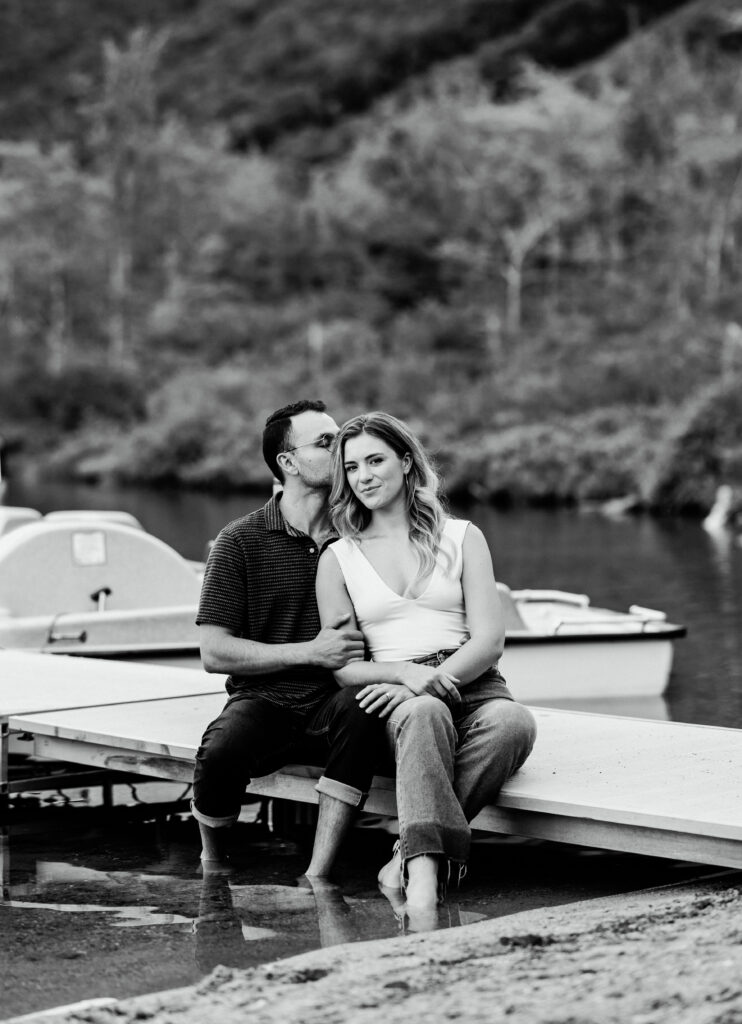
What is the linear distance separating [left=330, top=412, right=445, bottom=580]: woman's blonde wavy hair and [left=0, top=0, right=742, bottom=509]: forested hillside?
27064 millimetres

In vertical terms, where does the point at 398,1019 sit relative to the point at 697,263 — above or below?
below

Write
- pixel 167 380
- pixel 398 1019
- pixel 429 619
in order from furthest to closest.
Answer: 1. pixel 167 380
2. pixel 429 619
3. pixel 398 1019

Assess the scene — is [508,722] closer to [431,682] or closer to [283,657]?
[431,682]

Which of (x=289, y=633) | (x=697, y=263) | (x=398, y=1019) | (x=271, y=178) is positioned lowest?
(x=398, y=1019)

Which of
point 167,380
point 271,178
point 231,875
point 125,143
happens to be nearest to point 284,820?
point 231,875

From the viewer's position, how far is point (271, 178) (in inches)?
2899

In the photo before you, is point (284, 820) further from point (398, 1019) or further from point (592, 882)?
point (398, 1019)

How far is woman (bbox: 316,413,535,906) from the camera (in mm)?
5227

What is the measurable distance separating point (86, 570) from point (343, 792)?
16.2 ft

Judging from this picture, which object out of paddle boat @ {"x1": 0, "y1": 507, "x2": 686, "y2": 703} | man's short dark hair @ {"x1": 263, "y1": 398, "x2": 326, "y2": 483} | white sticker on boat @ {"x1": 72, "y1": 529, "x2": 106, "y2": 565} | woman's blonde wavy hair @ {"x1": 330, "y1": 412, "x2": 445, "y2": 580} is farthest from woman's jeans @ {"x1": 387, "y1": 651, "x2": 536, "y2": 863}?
white sticker on boat @ {"x1": 72, "y1": 529, "x2": 106, "y2": 565}

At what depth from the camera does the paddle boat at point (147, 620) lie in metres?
9.27

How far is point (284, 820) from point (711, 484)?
87.8 ft

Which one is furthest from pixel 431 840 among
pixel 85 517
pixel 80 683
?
pixel 85 517

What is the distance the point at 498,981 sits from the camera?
393 cm
